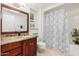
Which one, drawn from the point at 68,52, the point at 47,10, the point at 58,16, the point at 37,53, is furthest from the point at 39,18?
the point at 68,52

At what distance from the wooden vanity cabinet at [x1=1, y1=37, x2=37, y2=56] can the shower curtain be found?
0.21 m

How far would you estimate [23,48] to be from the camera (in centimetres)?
199

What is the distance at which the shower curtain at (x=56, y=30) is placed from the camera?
1955mm

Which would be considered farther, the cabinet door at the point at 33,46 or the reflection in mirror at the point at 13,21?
the cabinet door at the point at 33,46

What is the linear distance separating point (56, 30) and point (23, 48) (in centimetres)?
59

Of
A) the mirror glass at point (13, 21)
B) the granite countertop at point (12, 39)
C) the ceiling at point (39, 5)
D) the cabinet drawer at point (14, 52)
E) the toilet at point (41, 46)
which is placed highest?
the ceiling at point (39, 5)

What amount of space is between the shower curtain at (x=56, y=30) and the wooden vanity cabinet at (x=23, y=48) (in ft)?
0.68

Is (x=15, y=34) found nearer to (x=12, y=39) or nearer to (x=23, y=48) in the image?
(x=12, y=39)

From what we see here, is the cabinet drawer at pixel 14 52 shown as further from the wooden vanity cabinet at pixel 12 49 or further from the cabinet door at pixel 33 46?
the cabinet door at pixel 33 46

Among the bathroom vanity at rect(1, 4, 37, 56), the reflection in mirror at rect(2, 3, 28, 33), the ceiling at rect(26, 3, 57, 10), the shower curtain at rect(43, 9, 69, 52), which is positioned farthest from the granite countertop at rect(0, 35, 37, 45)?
the ceiling at rect(26, 3, 57, 10)

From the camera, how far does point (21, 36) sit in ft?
6.44

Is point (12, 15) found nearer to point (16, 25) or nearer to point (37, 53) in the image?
point (16, 25)

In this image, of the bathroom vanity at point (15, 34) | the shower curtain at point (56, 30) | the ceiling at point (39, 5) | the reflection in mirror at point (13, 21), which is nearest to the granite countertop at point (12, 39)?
the bathroom vanity at point (15, 34)

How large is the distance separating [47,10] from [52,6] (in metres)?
0.10
